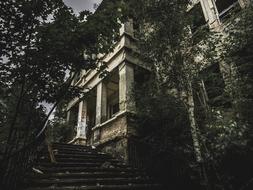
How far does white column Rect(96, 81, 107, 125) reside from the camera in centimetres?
1086

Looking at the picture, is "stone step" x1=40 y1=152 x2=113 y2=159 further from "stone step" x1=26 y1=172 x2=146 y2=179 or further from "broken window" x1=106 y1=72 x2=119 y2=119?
"broken window" x1=106 y1=72 x2=119 y2=119

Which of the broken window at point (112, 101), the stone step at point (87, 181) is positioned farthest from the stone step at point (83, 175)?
the broken window at point (112, 101)

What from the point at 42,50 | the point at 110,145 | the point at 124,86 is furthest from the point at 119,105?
the point at 42,50

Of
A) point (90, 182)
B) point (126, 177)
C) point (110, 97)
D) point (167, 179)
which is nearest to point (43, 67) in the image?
point (90, 182)

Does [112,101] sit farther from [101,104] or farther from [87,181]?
[87,181]

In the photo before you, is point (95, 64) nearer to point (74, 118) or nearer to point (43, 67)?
point (43, 67)

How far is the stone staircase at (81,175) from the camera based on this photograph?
4848mm

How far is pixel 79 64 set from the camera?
375 cm

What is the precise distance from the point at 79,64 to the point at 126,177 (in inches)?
156

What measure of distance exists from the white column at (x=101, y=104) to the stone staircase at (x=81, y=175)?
3.41 metres

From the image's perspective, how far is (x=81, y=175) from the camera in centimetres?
559

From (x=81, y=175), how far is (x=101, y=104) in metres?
5.87

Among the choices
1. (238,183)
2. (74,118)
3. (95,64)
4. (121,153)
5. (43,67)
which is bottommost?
(238,183)

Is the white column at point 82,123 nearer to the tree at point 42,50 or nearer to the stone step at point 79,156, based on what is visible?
the stone step at point 79,156
